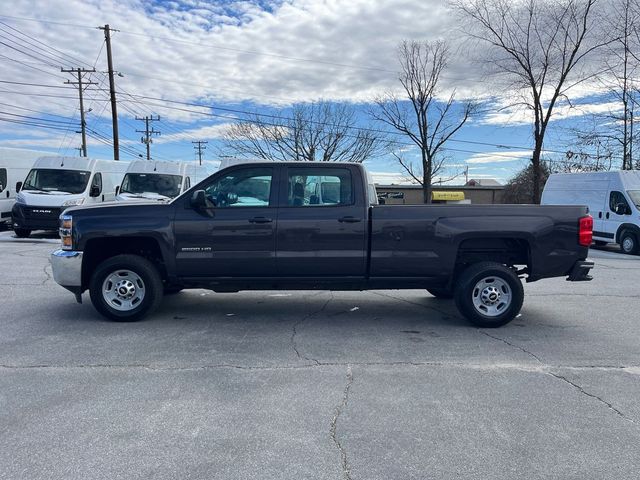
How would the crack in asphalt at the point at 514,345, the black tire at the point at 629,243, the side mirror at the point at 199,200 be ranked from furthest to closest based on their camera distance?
the black tire at the point at 629,243 < the side mirror at the point at 199,200 < the crack in asphalt at the point at 514,345

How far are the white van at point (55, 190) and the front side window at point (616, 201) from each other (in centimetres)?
1698

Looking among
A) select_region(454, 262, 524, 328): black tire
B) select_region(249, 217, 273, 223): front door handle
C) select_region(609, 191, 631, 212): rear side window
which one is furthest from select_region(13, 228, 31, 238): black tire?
select_region(609, 191, 631, 212): rear side window

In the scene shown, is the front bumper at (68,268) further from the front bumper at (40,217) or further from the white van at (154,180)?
the white van at (154,180)

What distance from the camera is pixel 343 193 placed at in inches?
231

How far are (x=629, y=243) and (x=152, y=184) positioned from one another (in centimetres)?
1549

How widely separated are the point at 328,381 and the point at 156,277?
8.74ft

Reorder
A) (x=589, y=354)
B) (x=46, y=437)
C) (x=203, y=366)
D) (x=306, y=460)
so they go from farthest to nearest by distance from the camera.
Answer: (x=589, y=354)
(x=203, y=366)
(x=46, y=437)
(x=306, y=460)

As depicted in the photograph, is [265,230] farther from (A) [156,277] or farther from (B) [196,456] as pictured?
(B) [196,456]

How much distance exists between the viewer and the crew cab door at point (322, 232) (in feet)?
18.8

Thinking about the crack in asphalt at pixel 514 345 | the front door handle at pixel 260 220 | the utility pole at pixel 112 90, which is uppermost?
the utility pole at pixel 112 90

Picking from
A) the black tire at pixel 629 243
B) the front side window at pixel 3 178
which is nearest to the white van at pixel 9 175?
the front side window at pixel 3 178

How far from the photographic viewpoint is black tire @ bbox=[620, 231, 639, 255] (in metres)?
14.9

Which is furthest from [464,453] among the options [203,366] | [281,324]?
[281,324]

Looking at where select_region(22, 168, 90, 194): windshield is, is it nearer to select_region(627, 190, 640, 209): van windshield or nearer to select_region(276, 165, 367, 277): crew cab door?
select_region(276, 165, 367, 277): crew cab door
